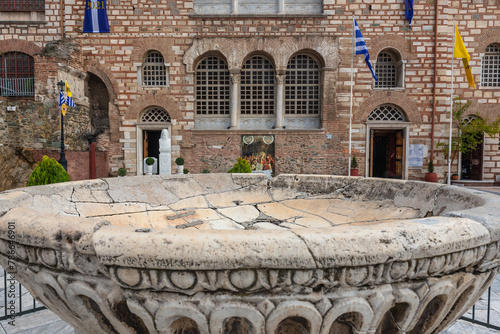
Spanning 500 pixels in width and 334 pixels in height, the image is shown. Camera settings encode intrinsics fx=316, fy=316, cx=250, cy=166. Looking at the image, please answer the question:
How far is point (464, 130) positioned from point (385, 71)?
13.6ft

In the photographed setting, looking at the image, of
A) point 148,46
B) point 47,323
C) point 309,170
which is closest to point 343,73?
point 309,170

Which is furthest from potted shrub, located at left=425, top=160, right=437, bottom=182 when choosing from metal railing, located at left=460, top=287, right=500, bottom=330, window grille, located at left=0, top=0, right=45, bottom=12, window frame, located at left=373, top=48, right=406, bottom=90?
window grille, located at left=0, top=0, right=45, bottom=12

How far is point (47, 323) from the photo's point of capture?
3.05 metres

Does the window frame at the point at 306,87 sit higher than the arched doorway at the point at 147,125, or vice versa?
the window frame at the point at 306,87

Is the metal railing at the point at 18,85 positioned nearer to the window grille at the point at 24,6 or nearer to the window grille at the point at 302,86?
the window grille at the point at 24,6

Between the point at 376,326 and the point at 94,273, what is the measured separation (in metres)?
1.10

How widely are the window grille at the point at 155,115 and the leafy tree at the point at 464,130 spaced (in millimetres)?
11771

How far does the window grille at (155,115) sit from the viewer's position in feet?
45.6

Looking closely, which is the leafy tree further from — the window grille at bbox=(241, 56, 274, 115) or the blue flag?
the window grille at bbox=(241, 56, 274, 115)

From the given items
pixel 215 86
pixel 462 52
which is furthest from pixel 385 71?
pixel 215 86

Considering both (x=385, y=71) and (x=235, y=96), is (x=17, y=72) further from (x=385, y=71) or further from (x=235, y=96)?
(x=385, y=71)

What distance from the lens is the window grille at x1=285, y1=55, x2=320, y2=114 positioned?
13.9 meters

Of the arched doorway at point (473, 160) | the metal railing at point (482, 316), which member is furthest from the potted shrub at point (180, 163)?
the arched doorway at point (473, 160)

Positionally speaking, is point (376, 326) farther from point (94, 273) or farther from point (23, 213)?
point (23, 213)
